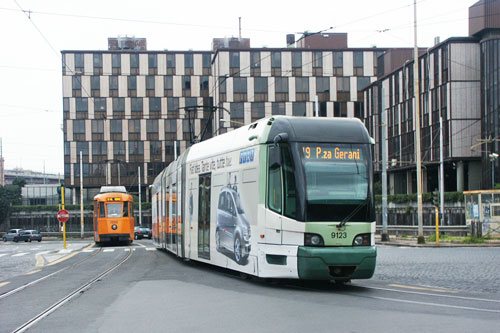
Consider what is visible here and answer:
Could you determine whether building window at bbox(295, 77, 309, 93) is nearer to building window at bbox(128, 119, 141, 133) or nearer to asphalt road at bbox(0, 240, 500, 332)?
building window at bbox(128, 119, 141, 133)

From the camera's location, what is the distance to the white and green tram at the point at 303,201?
1209 cm

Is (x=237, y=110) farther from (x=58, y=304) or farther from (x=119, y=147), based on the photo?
(x=58, y=304)

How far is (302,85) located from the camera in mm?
80125

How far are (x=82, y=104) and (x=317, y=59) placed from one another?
30.7m

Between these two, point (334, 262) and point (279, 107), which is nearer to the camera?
point (334, 262)

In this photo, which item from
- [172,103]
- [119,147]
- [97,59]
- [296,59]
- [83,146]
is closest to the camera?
[296,59]

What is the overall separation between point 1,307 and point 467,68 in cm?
4997

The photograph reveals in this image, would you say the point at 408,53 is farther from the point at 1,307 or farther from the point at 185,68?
the point at 1,307

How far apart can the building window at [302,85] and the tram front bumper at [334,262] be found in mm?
68691

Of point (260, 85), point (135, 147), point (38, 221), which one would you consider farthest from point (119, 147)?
point (260, 85)

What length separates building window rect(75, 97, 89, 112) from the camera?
284 ft

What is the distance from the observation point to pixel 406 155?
210 feet

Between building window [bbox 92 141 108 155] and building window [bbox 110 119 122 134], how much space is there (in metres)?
1.99

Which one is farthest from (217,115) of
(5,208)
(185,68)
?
(5,208)
